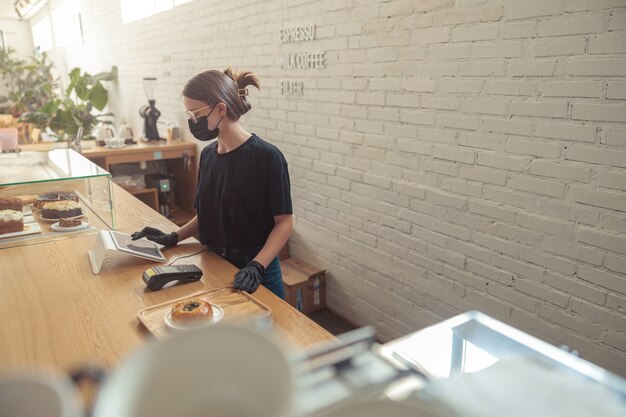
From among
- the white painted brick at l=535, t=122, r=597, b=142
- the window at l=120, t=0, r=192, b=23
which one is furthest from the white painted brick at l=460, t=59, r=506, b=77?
the window at l=120, t=0, r=192, b=23

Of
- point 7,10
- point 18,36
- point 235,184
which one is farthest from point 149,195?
point 18,36

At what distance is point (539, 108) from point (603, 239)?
1.93ft

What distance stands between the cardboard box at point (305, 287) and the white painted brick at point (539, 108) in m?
1.82

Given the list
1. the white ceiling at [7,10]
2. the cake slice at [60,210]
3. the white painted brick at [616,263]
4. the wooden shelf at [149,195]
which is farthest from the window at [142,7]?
the white ceiling at [7,10]

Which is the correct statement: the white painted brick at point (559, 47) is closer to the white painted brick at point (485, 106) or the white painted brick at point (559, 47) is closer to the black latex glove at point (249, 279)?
the white painted brick at point (485, 106)

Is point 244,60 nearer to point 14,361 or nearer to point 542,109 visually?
point 542,109

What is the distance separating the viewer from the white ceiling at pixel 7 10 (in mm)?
13281

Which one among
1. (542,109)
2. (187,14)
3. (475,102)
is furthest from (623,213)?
(187,14)

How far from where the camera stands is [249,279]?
1739 millimetres

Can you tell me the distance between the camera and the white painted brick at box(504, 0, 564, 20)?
6.42 ft

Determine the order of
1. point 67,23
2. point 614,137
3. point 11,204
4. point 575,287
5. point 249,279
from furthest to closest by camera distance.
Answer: point 67,23 < point 11,204 < point 575,287 < point 614,137 < point 249,279

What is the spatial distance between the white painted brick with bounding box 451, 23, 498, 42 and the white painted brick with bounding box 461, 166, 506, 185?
602mm

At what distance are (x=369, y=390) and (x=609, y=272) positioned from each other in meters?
1.72

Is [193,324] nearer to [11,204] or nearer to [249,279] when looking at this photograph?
[249,279]
